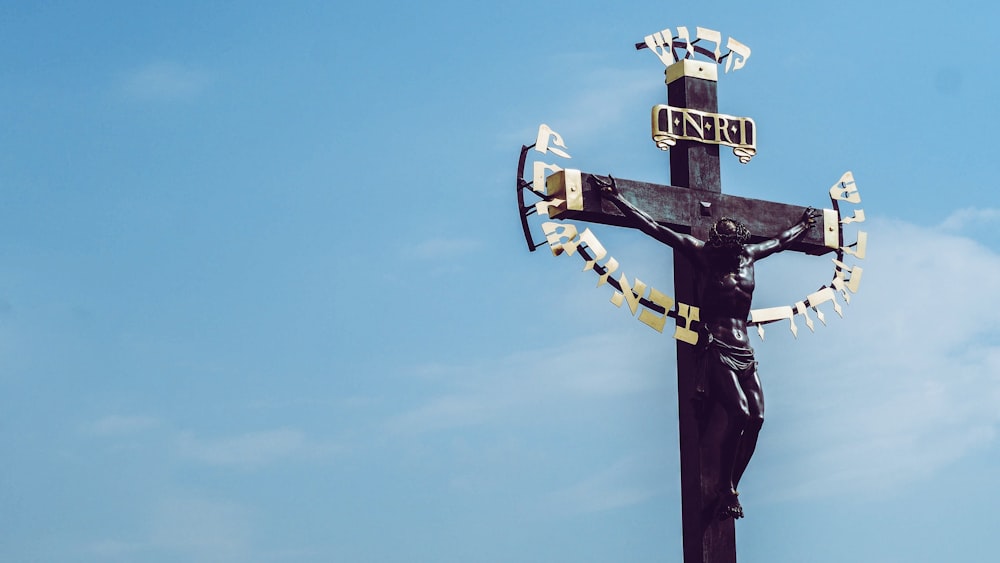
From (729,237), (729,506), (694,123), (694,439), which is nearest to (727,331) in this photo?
(729,237)

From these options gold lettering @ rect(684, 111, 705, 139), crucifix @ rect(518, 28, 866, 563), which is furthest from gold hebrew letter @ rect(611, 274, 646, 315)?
gold lettering @ rect(684, 111, 705, 139)

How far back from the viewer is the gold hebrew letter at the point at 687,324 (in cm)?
1163

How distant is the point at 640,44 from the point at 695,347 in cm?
210

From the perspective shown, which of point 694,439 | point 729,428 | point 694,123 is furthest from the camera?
point 694,123

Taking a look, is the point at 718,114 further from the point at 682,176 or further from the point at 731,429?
the point at 731,429

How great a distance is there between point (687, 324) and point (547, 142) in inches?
55.8

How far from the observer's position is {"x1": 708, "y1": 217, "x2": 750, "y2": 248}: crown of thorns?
11688 mm

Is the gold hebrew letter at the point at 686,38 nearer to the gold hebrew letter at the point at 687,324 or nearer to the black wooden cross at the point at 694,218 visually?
the black wooden cross at the point at 694,218

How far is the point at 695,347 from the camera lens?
38.2 ft

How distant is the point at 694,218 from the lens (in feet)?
39.6

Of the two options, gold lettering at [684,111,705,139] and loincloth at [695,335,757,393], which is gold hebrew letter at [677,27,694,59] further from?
loincloth at [695,335,757,393]

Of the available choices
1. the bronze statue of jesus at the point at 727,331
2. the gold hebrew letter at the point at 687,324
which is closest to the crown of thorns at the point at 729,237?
the bronze statue of jesus at the point at 727,331

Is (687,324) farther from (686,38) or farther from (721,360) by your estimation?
(686,38)

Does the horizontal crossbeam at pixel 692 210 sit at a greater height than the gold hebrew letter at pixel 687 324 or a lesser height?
greater
